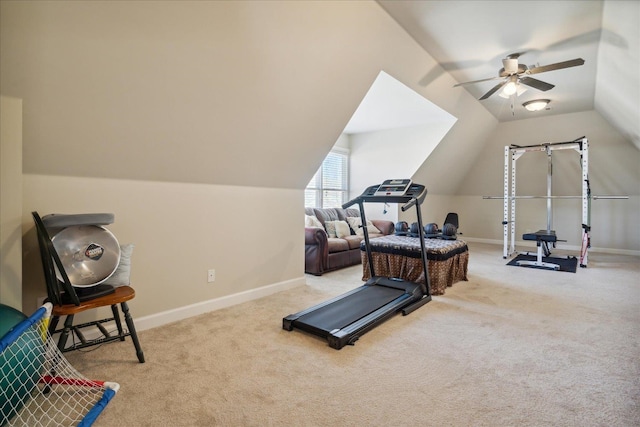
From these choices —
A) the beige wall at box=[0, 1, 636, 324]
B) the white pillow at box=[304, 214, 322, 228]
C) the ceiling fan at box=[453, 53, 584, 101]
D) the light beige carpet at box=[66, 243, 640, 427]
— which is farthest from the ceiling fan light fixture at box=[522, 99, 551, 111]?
the white pillow at box=[304, 214, 322, 228]

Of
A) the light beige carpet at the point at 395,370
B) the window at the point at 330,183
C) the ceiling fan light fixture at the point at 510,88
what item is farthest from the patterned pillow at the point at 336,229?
the ceiling fan light fixture at the point at 510,88

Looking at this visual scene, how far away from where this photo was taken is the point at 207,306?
3.10 meters

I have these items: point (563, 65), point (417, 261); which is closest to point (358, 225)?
point (417, 261)

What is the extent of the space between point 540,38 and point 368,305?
334 cm

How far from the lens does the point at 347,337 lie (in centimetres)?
241

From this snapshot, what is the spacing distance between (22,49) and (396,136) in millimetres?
5891

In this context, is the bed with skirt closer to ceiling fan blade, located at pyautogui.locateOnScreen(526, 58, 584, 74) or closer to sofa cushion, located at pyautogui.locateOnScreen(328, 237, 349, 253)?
sofa cushion, located at pyautogui.locateOnScreen(328, 237, 349, 253)

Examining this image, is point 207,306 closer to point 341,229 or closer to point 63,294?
point 63,294

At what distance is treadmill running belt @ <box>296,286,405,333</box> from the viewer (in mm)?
2620

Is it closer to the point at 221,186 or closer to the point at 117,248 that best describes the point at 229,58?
the point at 221,186

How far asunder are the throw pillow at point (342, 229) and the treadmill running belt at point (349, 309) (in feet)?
6.61

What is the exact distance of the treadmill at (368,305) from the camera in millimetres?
2527

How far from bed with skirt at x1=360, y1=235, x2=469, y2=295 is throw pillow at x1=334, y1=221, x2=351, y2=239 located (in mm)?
1190

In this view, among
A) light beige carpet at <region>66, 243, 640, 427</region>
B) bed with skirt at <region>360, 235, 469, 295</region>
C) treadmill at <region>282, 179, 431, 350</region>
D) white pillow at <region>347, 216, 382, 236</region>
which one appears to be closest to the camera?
light beige carpet at <region>66, 243, 640, 427</region>
